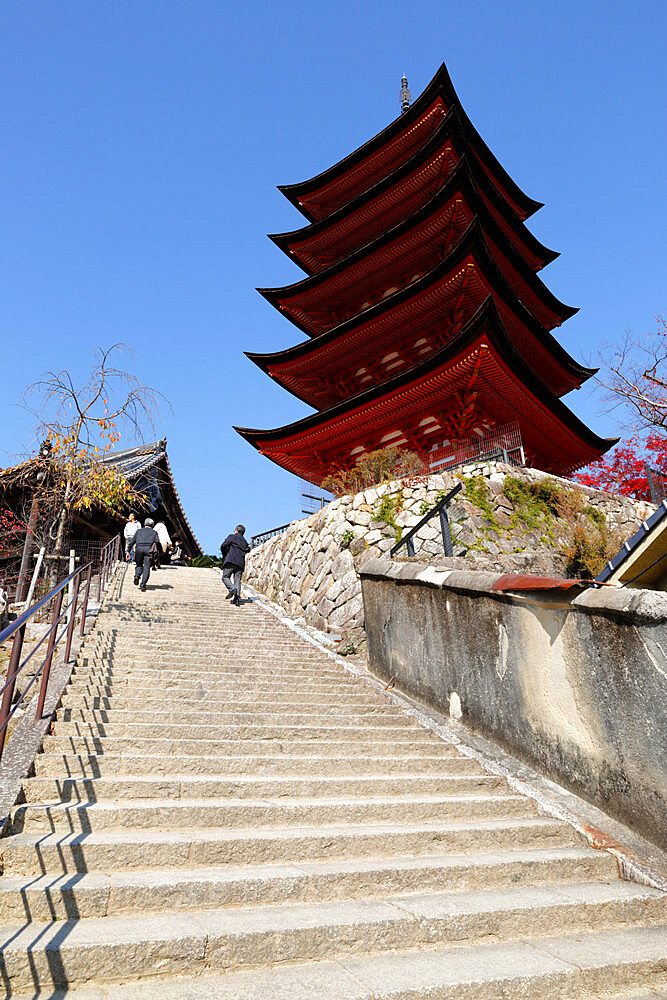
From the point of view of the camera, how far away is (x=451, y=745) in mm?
5121

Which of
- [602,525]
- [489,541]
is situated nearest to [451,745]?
[489,541]

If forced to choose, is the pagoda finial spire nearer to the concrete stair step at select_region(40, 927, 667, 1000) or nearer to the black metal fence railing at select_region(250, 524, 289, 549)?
the black metal fence railing at select_region(250, 524, 289, 549)

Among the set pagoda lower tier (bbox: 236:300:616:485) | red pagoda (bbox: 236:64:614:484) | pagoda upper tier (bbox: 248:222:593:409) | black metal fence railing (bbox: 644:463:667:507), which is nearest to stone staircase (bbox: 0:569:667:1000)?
black metal fence railing (bbox: 644:463:667:507)

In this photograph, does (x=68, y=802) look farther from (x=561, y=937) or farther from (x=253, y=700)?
(x=561, y=937)

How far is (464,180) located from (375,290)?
4880 mm

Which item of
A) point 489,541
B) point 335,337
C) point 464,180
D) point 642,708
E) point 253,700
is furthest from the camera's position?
point 335,337

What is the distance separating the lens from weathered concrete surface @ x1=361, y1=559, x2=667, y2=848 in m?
3.49

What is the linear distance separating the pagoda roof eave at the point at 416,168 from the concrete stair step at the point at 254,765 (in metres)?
15.4

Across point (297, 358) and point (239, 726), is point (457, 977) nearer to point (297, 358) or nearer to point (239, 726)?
point (239, 726)

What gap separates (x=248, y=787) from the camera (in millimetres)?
3740

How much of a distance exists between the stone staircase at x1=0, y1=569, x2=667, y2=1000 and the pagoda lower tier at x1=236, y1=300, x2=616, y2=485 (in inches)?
380

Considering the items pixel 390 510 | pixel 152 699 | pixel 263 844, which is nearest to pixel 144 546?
pixel 390 510

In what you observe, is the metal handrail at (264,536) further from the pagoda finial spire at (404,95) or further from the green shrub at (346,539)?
the pagoda finial spire at (404,95)

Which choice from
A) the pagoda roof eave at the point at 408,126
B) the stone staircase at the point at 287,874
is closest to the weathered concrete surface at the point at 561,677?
the stone staircase at the point at 287,874
